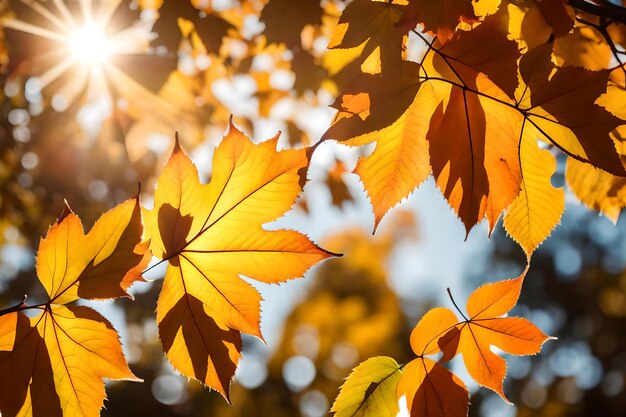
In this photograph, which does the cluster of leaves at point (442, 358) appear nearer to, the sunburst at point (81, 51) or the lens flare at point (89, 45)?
the sunburst at point (81, 51)

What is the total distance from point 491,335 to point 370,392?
0.18 meters

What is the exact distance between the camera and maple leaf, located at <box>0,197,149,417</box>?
1.84 ft

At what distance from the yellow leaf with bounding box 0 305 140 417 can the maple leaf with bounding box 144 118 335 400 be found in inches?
3.0

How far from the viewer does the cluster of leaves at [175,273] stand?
0.57 metres

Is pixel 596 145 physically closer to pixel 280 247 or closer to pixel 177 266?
pixel 280 247

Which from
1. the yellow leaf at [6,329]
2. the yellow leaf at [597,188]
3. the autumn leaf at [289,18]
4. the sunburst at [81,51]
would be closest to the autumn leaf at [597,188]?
the yellow leaf at [597,188]

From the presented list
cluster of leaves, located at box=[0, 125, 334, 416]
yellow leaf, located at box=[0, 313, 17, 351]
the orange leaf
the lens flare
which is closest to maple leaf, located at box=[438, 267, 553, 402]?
the orange leaf

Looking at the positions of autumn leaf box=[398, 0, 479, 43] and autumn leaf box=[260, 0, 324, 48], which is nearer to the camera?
autumn leaf box=[398, 0, 479, 43]

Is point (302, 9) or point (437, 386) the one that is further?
point (302, 9)

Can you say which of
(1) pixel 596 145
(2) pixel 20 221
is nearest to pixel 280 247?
(1) pixel 596 145

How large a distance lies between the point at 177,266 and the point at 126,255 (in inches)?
2.4

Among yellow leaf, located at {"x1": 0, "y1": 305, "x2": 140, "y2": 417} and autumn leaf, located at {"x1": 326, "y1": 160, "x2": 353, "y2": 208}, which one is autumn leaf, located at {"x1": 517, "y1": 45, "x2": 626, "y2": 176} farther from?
autumn leaf, located at {"x1": 326, "y1": 160, "x2": 353, "y2": 208}

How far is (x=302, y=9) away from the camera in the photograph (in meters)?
0.94

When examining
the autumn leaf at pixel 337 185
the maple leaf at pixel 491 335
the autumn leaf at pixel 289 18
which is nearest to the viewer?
the maple leaf at pixel 491 335
